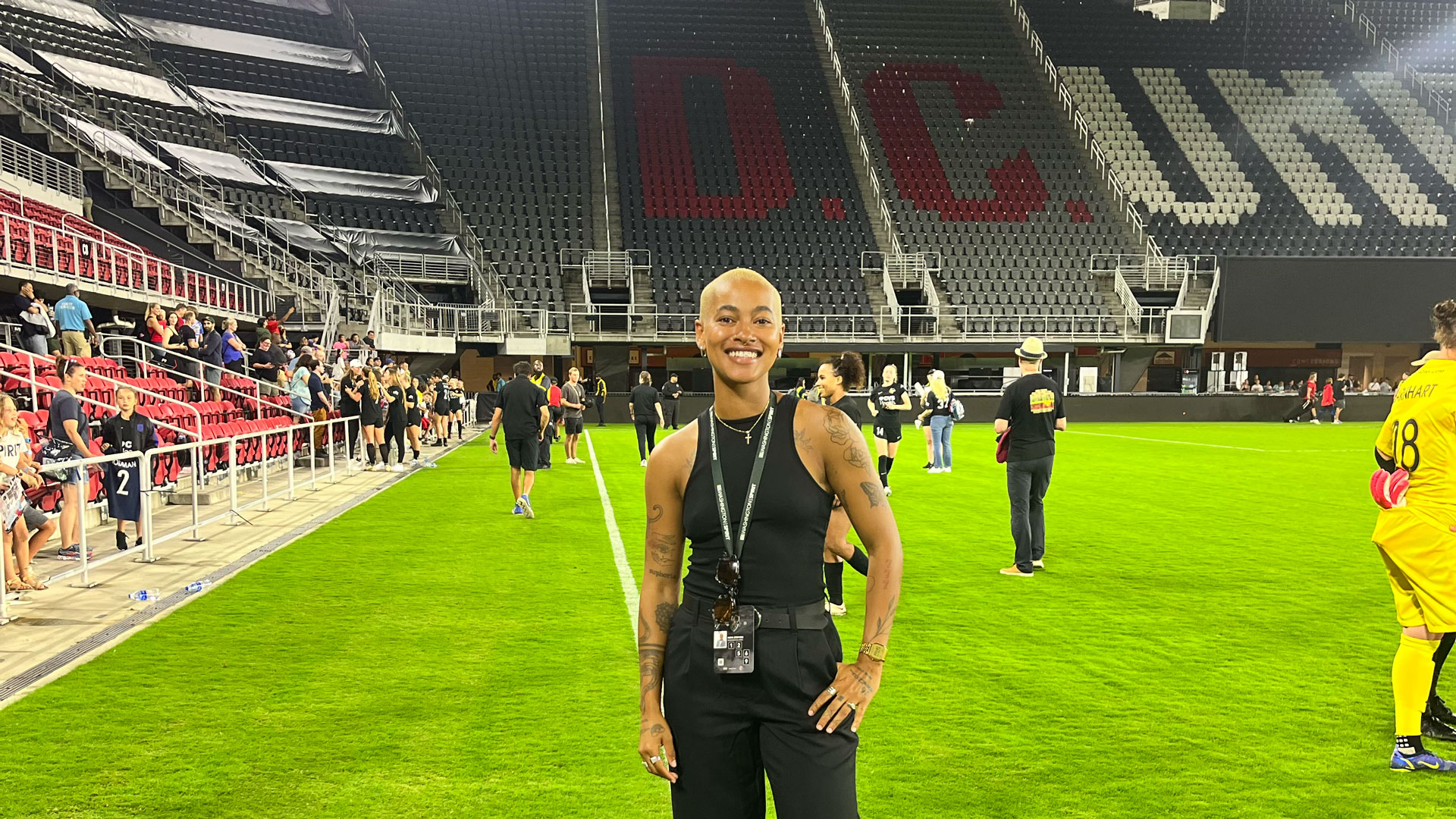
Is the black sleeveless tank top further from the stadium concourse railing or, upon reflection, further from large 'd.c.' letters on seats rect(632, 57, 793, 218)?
large 'd.c.' letters on seats rect(632, 57, 793, 218)

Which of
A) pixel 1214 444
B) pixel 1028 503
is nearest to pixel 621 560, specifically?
pixel 1028 503

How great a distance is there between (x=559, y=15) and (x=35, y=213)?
28.5m

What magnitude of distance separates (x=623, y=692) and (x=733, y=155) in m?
35.0

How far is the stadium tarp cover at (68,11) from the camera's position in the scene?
2956 centimetres

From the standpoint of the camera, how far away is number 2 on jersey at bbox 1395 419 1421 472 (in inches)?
167

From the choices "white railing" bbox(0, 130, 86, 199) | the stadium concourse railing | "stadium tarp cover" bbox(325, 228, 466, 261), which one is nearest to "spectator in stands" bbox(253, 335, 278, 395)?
the stadium concourse railing

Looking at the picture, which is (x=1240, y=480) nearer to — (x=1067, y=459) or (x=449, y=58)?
(x=1067, y=459)

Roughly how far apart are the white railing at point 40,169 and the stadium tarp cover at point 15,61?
121 inches

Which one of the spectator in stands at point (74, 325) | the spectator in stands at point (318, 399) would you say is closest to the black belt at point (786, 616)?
the spectator in stands at point (74, 325)

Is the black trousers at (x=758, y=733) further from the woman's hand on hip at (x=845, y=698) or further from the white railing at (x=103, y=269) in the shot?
the white railing at (x=103, y=269)

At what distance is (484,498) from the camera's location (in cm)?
1400

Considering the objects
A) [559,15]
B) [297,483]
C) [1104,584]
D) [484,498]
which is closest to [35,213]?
[297,483]

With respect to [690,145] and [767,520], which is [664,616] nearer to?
[767,520]

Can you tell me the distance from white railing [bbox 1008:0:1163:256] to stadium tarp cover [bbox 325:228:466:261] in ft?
79.7
